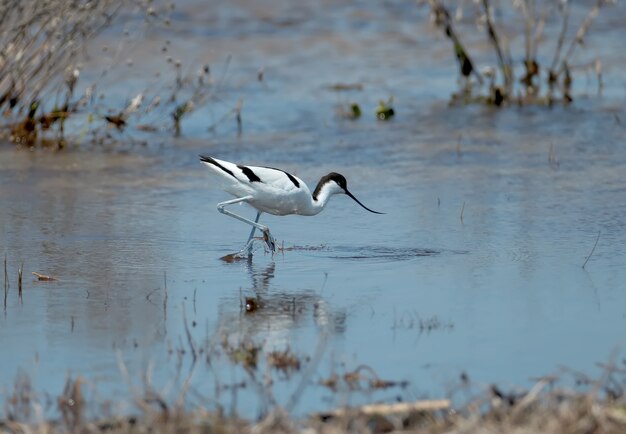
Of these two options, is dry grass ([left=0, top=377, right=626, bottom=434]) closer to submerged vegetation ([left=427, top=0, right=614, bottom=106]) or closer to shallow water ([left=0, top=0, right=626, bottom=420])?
shallow water ([left=0, top=0, right=626, bottom=420])

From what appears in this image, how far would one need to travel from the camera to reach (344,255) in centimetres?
702

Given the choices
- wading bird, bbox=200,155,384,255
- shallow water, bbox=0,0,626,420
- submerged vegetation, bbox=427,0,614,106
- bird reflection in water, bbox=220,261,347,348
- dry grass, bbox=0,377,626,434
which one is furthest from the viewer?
submerged vegetation, bbox=427,0,614,106

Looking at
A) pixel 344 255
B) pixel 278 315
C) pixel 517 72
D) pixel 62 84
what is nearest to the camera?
pixel 278 315

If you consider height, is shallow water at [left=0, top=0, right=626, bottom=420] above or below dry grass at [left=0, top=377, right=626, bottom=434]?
above

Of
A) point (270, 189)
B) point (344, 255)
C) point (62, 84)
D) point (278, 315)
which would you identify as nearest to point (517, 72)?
point (62, 84)

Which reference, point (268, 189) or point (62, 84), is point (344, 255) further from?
point (62, 84)

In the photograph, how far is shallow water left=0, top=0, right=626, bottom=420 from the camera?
5031mm

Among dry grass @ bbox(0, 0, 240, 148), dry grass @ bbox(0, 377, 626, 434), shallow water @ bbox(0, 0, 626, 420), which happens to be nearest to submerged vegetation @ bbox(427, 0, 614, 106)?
shallow water @ bbox(0, 0, 626, 420)

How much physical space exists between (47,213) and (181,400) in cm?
440

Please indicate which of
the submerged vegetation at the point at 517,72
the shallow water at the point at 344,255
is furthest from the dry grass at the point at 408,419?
the submerged vegetation at the point at 517,72

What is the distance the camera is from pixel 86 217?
8039 mm

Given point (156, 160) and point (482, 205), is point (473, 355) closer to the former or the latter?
point (482, 205)

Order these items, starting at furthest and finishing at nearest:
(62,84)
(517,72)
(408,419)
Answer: (517,72) < (62,84) < (408,419)

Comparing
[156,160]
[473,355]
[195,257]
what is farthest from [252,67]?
[473,355]
